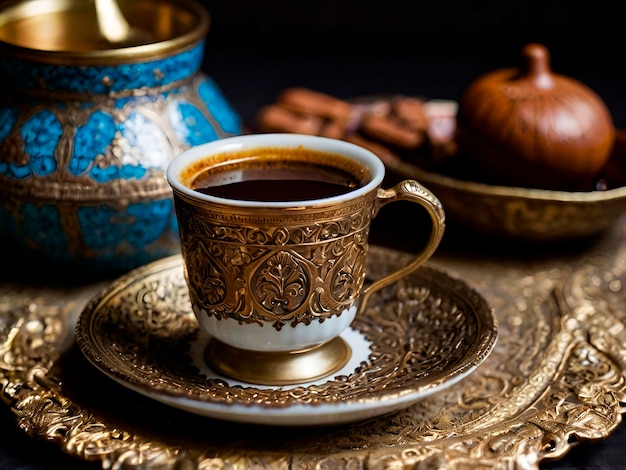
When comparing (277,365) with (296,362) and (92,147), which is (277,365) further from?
(92,147)

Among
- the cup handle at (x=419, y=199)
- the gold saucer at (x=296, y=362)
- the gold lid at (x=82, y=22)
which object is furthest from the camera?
the gold lid at (x=82, y=22)

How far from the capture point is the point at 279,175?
0.98 m

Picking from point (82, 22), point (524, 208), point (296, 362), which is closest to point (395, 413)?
point (296, 362)

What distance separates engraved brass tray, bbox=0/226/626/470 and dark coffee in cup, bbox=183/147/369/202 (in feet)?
0.67

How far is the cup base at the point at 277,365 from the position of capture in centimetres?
96

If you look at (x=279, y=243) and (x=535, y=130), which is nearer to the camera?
(x=279, y=243)

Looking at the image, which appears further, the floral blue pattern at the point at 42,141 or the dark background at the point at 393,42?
the dark background at the point at 393,42

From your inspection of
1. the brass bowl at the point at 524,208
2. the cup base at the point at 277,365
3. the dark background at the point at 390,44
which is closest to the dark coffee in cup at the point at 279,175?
the cup base at the point at 277,365

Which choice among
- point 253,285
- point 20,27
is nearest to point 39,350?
point 253,285

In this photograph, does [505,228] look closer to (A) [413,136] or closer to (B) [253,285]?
(A) [413,136]

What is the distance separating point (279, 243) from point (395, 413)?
0.21 m

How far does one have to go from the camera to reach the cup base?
956mm

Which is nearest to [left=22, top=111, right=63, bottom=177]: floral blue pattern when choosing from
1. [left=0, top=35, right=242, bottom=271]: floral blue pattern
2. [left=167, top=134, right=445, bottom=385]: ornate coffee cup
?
[left=0, top=35, right=242, bottom=271]: floral blue pattern

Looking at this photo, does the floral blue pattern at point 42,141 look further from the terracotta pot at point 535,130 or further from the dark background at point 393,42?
the dark background at point 393,42
